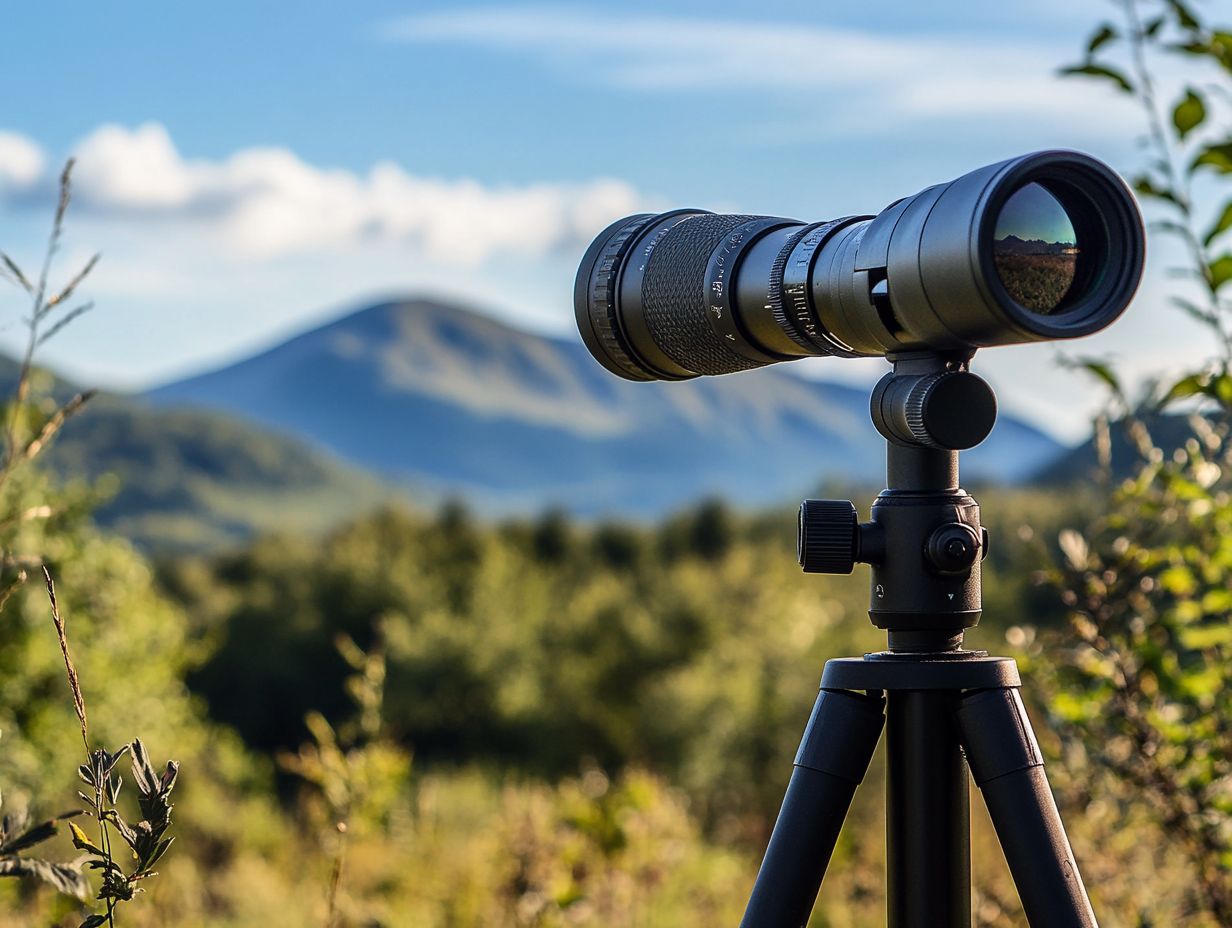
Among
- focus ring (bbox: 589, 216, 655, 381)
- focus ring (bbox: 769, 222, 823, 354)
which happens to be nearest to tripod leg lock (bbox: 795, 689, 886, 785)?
focus ring (bbox: 769, 222, 823, 354)

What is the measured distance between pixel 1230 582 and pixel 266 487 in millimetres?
165672

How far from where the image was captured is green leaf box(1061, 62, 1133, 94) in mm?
1862

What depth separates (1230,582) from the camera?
1897 mm

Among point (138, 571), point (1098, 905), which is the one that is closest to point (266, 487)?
point (138, 571)

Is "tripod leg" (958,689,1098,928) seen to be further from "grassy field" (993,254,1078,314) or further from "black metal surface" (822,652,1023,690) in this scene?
"grassy field" (993,254,1078,314)

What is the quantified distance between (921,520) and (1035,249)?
0.88ft

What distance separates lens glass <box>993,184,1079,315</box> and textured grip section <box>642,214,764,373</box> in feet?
1.36

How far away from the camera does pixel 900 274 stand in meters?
1.17

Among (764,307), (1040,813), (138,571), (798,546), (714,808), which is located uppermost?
(138,571)

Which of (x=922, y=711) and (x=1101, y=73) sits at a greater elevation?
(x=1101, y=73)

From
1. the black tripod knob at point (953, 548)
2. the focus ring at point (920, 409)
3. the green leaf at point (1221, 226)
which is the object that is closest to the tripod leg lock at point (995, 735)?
the black tripod knob at point (953, 548)

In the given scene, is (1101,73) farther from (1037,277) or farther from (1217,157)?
(1037,277)

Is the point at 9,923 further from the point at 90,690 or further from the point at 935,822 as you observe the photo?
the point at 90,690

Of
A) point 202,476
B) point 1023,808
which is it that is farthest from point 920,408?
point 202,476
